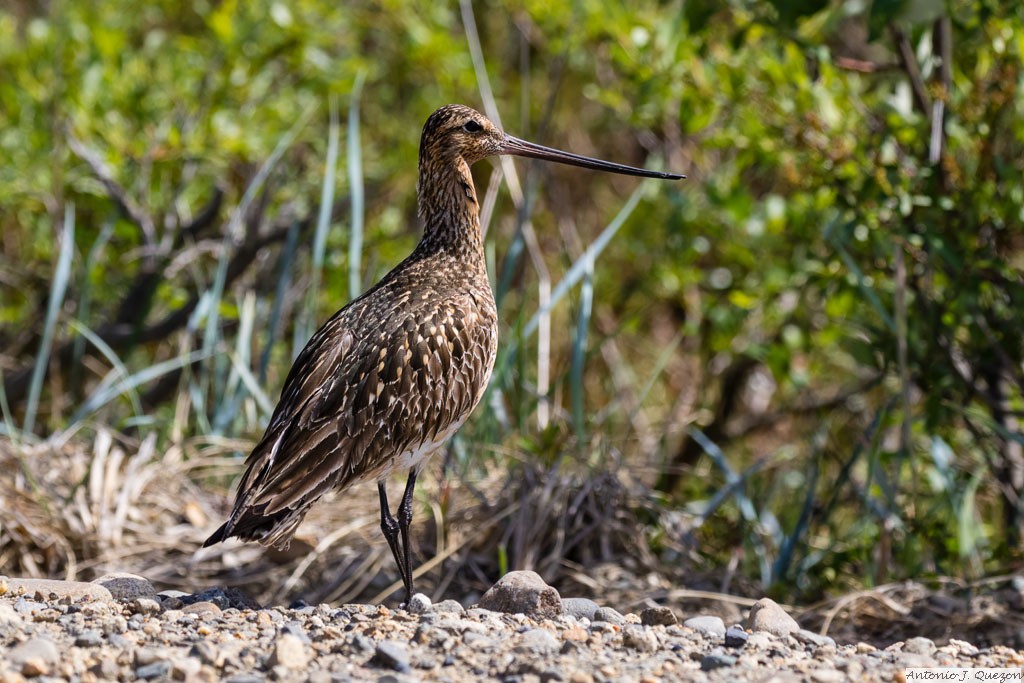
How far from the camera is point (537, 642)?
3734mm

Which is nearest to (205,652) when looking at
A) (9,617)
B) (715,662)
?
(9,617)

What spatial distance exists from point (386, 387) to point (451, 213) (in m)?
0.94

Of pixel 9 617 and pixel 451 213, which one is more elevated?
pixel 451 213

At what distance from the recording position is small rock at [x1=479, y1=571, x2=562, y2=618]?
4.37m

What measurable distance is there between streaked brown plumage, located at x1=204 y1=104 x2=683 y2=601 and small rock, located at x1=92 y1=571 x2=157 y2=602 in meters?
0.36

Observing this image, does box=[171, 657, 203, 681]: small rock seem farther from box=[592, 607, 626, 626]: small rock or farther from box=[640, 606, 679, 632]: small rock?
box=[640, 606, 679, 632]: small rock

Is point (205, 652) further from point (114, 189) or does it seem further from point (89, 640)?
point (114, 189)

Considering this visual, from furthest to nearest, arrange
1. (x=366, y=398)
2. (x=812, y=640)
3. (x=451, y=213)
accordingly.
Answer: (x=451, y=213)
(x=366, y=398)
(x=812, y=640)

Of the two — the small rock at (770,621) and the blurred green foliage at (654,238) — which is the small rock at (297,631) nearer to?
the small rock at (770,621)

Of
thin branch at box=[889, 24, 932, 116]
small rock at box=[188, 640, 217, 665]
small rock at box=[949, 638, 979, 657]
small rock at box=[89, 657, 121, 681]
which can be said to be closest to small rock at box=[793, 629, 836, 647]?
small rock at box=[949, 638, 979, 657]

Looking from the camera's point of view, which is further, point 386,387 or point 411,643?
point 386,387

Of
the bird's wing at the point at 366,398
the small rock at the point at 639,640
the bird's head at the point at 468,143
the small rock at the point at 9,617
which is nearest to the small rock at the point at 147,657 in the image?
the small rock at the point at 9,617

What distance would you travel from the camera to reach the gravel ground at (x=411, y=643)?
138 inches

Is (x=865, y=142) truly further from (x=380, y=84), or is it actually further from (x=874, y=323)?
(x=380, y=84)
